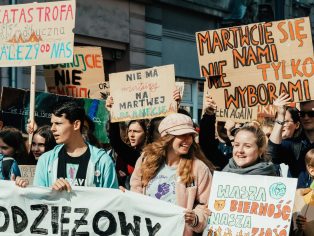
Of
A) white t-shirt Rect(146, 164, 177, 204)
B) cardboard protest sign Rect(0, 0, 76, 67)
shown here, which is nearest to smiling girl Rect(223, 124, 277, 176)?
white t-shirt Rect(146, 164, 177, 204)

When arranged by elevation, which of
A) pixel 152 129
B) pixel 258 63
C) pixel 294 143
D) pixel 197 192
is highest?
pixel 258 63

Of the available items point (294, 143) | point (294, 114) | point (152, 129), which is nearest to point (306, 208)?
point (294, 143)

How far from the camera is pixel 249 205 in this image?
17.0 ft

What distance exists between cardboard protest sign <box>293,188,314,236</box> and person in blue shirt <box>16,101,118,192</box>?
4.09 ft

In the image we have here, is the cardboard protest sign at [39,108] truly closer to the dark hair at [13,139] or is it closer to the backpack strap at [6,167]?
the dark hair at [13,139]

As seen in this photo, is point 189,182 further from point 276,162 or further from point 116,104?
point 116,104

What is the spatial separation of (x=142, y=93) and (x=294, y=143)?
2.10 meters

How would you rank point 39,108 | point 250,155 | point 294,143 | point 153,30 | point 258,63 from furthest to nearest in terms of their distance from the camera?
1. point 153,30
2. point 39,108
3. point 258,63
4. point 294,143
5. point 250,155

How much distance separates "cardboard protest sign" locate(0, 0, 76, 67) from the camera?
308 inches

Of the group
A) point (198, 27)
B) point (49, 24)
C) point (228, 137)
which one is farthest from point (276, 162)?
point (198, 27)

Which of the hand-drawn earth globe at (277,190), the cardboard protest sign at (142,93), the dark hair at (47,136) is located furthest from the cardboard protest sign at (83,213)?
the cardboard protest sign at (142,93)

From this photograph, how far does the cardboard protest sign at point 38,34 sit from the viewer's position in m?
7.82

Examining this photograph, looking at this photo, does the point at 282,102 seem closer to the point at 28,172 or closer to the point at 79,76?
the point at 28,172

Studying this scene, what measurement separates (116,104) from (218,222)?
10.4ft
